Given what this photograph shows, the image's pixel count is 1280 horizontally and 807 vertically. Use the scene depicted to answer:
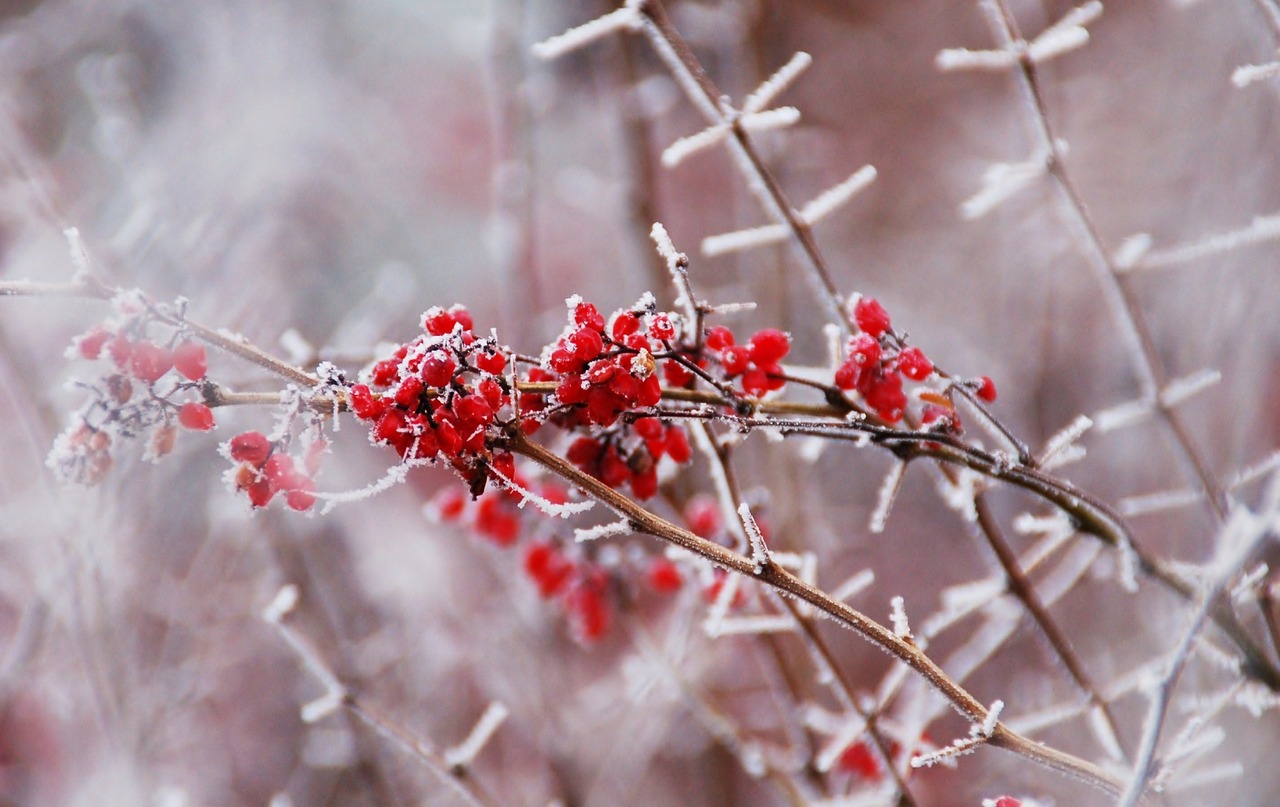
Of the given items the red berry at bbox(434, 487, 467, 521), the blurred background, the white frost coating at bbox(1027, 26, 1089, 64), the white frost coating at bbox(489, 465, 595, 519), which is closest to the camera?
the white frost coating at bbox(489, 465, 595, 519)

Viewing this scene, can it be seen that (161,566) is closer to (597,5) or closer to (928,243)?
(597,5)

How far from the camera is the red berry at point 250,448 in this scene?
559mm

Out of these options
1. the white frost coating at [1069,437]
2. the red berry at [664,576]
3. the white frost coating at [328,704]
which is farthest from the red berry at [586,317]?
the red berry at [664,576]

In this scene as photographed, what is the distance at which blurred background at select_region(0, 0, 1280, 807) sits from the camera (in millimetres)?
1359

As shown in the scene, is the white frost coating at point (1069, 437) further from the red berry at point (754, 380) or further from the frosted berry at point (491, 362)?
the frosted berry at point (491, 362)

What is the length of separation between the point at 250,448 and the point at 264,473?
2 centimetres

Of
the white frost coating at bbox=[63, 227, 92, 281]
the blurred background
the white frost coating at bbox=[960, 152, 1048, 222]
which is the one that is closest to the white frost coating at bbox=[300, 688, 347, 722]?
the blurred background

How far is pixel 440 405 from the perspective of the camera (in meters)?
0.52

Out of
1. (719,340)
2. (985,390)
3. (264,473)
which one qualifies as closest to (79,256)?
(264,473)

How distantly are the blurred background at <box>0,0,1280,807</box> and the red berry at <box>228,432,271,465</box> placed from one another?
0.12 m

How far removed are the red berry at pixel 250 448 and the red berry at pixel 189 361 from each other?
0.16 feet

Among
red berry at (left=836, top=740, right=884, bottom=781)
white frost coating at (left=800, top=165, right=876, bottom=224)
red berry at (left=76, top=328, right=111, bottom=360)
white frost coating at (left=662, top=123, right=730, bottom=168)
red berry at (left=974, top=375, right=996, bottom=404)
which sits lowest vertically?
red berry at (left=836, top=740, right=884, bottom=781)

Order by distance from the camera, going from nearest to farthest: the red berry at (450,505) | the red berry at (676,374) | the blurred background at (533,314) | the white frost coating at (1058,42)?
the red berry at (676,374), the white frost coating at (1058,42), the red berry at (450,505), the blurred background at (533,314)

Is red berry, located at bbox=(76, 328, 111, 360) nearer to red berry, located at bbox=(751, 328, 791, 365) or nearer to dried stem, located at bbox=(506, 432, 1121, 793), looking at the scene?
dried stem, located at bbox=(506, 432, 1121, 793)
